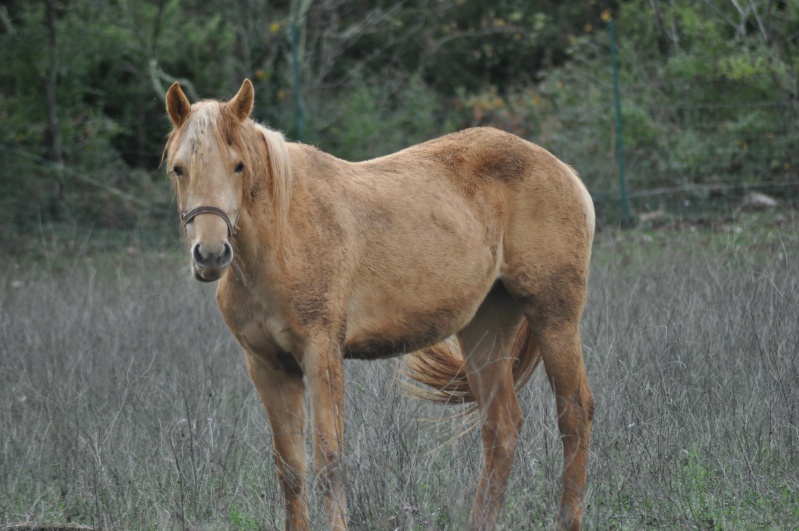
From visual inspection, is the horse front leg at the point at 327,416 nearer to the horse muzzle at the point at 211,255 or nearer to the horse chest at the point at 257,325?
the horse chest at the point at 257,325

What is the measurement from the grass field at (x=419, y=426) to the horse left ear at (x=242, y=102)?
132cm

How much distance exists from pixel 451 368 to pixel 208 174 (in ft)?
6.01

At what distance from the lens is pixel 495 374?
14.6 feet

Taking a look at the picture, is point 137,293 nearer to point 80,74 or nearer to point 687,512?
point 687,512

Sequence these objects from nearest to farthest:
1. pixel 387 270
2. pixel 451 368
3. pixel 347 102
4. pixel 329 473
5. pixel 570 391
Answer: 1. pixel 329 473
2. pixel 387 270
3. pixel 570 391
4. pixel 451 368
5. pixel 347 102

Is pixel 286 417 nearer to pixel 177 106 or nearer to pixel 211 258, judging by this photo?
pixel 211 258

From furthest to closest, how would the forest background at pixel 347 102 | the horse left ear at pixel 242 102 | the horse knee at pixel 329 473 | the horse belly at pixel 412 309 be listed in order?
the forest background at pixel 347 102 → the horse belly at pixel 412 309 → the horse left ear at pixel 242 102 → the horse knee at pixel 329 473

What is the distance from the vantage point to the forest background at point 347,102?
11172 mm

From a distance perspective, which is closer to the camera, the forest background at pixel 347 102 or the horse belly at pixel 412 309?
the horse belly at pixel 412 309

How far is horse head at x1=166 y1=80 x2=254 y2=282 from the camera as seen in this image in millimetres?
3195

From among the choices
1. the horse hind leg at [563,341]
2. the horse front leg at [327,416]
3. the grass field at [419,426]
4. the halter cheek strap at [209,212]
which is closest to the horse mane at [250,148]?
the halter cheek strap at [209,212]

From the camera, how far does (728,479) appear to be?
401 cm

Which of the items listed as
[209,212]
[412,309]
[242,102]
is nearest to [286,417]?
[412,309]

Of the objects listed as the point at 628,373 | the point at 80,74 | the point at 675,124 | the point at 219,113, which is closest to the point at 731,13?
the point at 675,124
